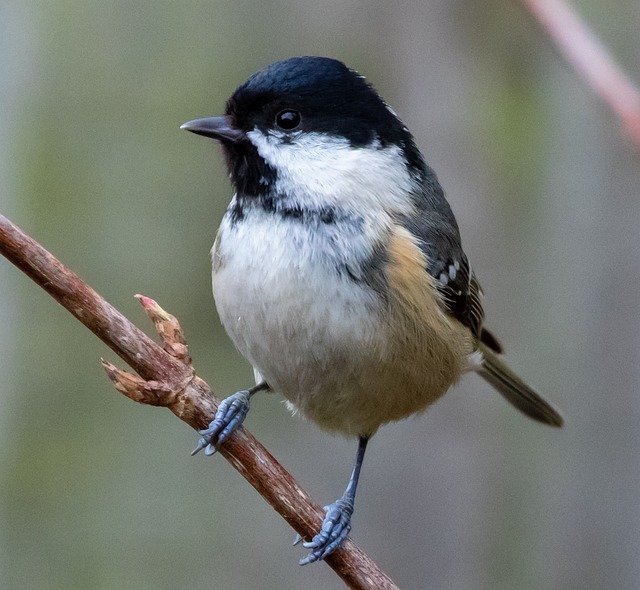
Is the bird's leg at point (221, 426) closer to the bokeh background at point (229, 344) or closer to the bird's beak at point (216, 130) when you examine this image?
the bird's beak at point (216, 130)

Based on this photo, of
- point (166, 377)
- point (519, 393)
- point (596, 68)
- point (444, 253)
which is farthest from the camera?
point (519, 393)

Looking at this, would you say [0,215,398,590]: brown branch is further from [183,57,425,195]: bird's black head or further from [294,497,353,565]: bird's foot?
[183,57,425,195]: bird's black head

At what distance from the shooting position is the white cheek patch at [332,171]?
268 cm

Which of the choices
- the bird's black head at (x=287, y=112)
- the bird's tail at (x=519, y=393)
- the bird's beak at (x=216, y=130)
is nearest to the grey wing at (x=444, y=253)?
the bird's black head at (x=287, y=112)

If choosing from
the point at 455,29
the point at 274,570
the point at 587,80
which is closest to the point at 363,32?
the point at 455,29

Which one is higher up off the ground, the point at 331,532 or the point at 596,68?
the point at 596,68

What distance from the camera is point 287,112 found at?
9.11 feet

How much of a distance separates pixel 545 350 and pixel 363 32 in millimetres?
2133

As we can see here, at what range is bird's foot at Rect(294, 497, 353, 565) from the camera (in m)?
2.56

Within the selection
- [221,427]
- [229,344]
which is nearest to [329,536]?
[221,427]

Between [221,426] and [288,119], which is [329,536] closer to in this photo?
[221,426]

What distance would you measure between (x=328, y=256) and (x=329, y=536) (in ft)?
2.64

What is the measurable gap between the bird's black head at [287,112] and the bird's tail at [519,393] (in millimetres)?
1385

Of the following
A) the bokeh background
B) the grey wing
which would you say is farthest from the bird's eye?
the bokeh background
